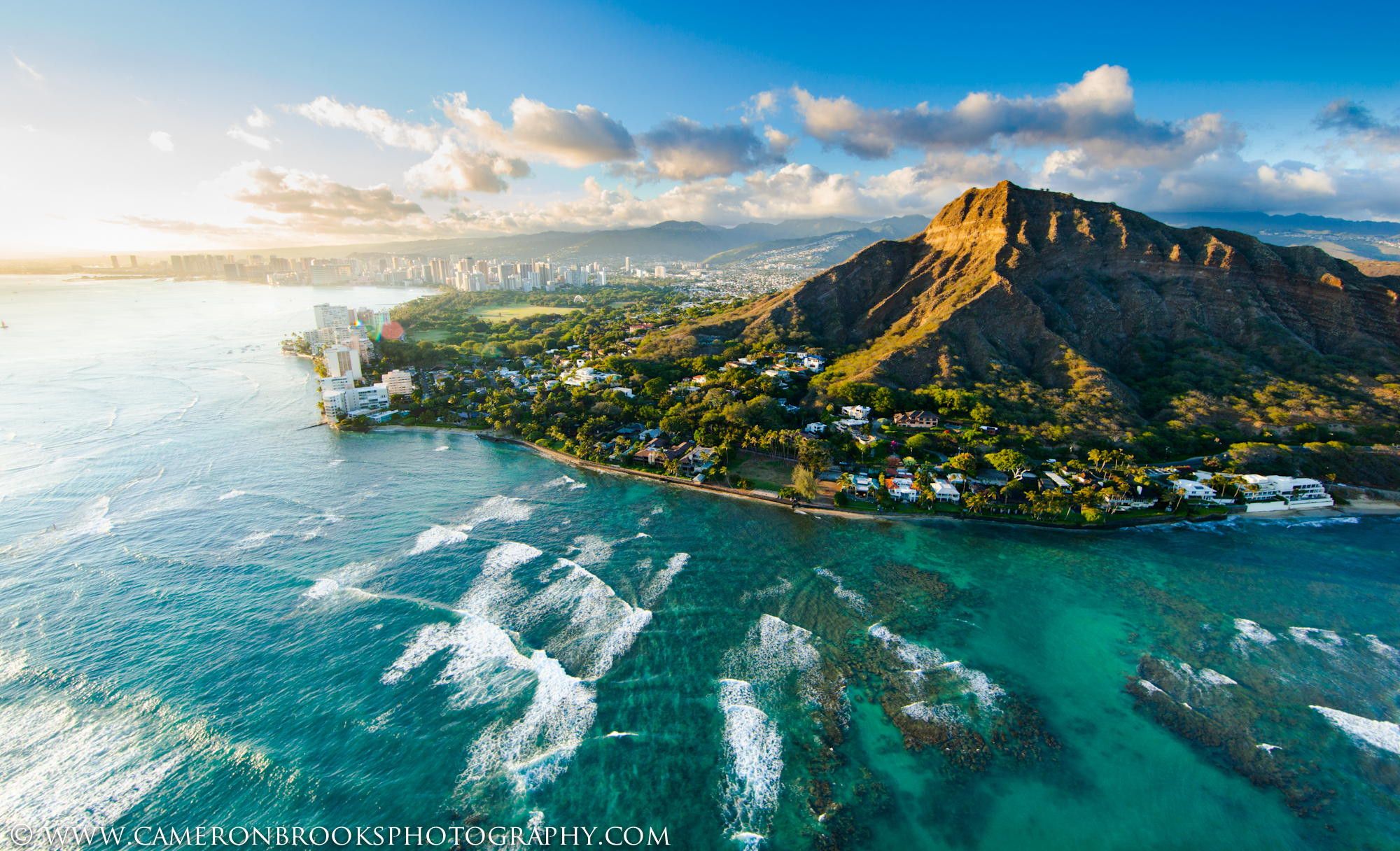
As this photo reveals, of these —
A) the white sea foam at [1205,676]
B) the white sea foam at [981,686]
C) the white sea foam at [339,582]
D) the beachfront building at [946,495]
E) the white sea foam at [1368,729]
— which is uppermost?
the beachfront building at [946,495]

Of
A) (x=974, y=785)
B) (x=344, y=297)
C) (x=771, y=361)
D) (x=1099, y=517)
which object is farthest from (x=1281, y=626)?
(x=344, y=297)

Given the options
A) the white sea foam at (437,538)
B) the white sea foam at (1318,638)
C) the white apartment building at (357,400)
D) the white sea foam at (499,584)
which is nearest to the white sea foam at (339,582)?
the white sea foam at (437,538)

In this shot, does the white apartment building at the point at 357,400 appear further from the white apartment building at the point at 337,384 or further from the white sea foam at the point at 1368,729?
the white sea foam at the point at 1368,729

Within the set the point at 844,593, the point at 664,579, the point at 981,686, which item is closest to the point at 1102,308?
the point at 844,593

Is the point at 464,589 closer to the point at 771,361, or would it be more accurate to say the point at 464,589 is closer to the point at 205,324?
the point at 771,361


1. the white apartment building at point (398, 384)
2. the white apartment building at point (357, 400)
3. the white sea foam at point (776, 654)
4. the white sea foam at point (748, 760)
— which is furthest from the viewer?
the white apartment building at point (398, 384)

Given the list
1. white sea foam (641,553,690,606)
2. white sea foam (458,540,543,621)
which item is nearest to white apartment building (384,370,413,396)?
white sea foam (458,540,543,621)

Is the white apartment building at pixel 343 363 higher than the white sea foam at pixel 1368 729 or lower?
higher
